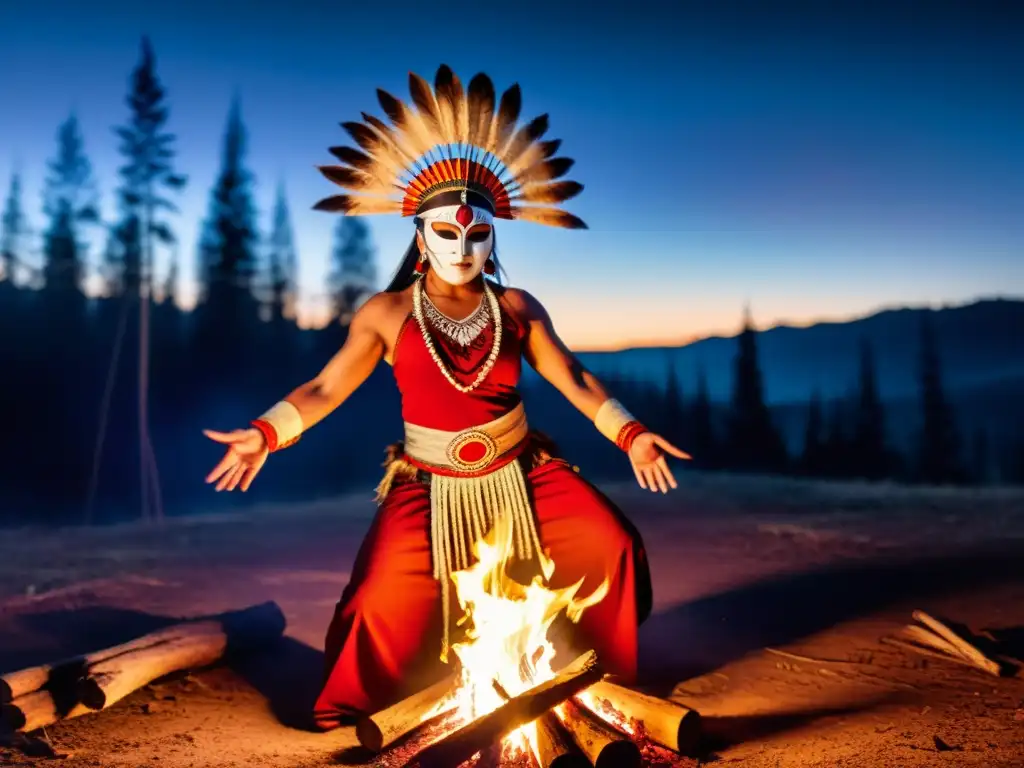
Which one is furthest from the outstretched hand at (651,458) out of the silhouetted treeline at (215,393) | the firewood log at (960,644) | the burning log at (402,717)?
the silhouetted treeline at (215,393)

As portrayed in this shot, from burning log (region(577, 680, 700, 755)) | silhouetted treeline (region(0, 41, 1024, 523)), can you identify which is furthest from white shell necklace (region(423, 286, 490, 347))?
silhouetted treeline (region(0, 41, 1024, 523))

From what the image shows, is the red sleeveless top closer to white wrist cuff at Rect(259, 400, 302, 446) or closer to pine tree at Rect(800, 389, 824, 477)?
white wrist cuff at Rect(259, 400, 302, 446)

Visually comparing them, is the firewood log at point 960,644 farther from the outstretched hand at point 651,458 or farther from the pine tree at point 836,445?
the pine tree at point 836,445

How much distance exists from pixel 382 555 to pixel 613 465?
14565 millimetres

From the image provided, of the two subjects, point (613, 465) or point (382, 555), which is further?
point (613, 465)

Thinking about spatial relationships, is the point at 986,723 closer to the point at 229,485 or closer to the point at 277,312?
the point at 229,485

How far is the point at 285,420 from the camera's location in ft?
9.59

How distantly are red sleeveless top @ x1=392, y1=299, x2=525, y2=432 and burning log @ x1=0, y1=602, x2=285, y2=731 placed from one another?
148 cm

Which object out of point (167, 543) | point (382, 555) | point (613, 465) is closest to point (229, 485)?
point (382, 555)

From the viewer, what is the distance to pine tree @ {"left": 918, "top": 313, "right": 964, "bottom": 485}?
13.8 metres

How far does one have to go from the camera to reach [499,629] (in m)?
2.61

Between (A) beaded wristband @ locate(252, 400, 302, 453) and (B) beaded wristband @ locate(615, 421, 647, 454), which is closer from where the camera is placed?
(A) beaded wristband @ locate(252, 400, 302, 453)

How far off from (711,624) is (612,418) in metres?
1.81

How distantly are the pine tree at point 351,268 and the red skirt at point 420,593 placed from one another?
1889cm
